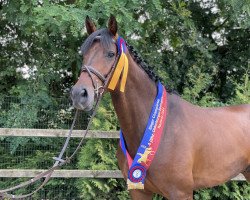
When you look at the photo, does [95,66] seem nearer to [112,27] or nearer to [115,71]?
[115,71]

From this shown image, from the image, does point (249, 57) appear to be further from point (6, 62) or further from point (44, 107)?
point (6, 62)

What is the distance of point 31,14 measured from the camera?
18.1ft

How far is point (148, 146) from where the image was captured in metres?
3.23

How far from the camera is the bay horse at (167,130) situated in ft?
9.80

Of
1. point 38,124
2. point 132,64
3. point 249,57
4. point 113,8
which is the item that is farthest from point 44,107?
point 249,57

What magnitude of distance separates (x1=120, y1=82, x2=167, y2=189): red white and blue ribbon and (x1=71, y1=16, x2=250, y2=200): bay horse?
0.05 meters

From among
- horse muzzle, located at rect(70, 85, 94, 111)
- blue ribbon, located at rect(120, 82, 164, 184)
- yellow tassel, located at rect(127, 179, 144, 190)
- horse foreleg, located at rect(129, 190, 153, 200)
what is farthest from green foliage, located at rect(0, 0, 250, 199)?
horse muzzle, located at rect(70, 85, 94, 111)

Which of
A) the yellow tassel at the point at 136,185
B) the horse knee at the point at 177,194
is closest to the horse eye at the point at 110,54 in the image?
the yellow tassel at the point at 136,185

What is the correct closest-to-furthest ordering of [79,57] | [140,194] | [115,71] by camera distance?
[115,71]
[140,194]
[79,57]

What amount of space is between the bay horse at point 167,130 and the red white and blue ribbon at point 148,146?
0.05 metres

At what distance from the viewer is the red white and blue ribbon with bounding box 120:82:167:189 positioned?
10.6 ft

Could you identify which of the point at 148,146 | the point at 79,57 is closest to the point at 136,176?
the point at 148,146

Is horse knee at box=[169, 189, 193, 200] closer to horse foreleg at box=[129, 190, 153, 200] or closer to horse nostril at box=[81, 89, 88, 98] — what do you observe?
horse foreleg at box=[129, 190, 153, 200]

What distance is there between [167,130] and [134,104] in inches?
14.7
